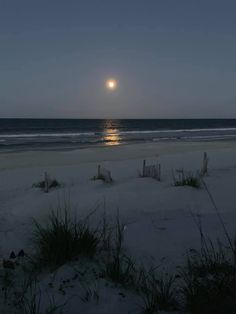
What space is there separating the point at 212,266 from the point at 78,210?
3.70 metres

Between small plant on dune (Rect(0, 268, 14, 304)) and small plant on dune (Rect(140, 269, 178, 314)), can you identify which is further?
small plant on dune (Rect(0, 268, 14, 304))

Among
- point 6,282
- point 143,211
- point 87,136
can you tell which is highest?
point 6,282

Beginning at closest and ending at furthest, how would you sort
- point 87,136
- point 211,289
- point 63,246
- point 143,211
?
point 211,289 → point 63,246 → point 143,211 → point 87,136

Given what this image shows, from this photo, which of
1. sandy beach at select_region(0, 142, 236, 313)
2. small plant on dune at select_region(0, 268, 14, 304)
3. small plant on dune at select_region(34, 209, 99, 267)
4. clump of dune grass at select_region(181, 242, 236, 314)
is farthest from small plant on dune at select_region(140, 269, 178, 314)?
small plant on dune at select_region(0, 268, 14, 304)

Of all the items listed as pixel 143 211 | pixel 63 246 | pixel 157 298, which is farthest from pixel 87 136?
pixel 157 298

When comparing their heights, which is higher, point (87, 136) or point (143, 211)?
point (143, 211)

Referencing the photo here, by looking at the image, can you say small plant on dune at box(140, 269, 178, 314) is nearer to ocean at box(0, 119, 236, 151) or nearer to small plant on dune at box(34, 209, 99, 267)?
small plant on dune at box(34, 209, 99, 267)

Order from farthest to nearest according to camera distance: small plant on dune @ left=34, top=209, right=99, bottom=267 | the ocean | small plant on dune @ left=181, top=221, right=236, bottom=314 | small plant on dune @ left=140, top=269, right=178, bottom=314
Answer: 1. the ocean
2. small plant on dune @ left=34, top=209, right=99, bottom=267
3. small plant on dune @ left=140, top=269, right=178, bottom=314
4. small plant on dune @ left=181, top=221, right=236, bottom=314

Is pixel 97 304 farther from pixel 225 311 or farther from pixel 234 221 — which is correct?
pixel 234 221

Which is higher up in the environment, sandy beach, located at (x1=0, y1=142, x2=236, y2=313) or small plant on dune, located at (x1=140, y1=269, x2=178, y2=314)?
small plant on dune, located at (x1=140, y1=269, x2=178, y2=314)

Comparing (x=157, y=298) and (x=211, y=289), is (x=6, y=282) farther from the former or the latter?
(x=211, y=289)

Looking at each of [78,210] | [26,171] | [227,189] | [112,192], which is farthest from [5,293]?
[26,171]

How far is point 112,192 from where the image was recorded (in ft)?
26.1

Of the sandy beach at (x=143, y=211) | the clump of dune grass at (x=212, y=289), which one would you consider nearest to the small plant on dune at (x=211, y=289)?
the clump of dune grass at (x=212, y=289)
